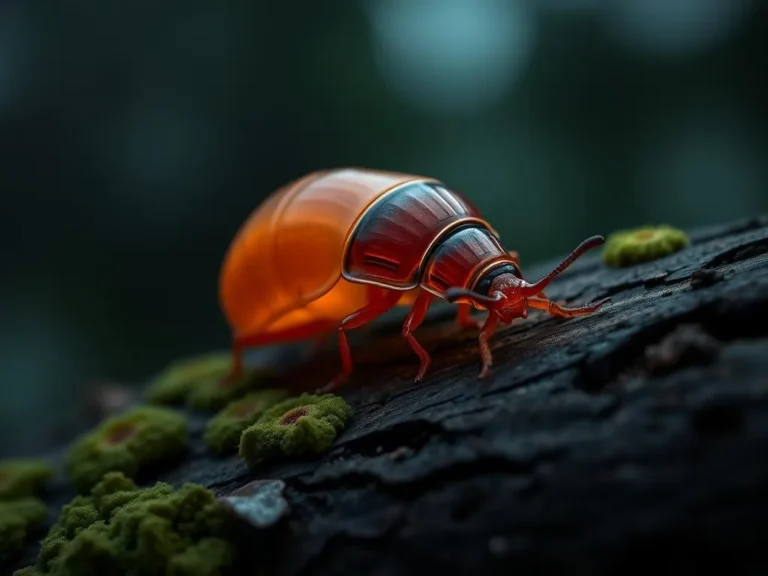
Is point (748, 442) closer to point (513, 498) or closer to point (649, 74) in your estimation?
point (513, 498)

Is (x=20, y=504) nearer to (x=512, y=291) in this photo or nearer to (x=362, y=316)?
(x=362, y=316)

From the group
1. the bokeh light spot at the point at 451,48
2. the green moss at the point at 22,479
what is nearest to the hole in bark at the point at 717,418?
the green moss at the point at 22,479

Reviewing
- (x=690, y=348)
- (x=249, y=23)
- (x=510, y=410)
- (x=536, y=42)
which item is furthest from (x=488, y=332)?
(x=249, y=23)

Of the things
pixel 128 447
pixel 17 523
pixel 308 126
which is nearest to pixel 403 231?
pixel 128 447

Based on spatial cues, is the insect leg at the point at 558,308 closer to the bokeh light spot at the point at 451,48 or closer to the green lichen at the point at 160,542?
the green lichen at the point at 160,542

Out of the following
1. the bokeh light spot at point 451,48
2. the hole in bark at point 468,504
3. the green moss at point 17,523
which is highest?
the bokeh light spot at point 451,48

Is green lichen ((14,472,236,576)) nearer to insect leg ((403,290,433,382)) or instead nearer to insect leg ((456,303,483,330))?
insect leg ((403,290,433,382))

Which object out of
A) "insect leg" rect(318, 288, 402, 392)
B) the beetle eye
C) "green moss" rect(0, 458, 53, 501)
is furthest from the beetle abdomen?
"green moss" rect(0, 458, 53, 501)
